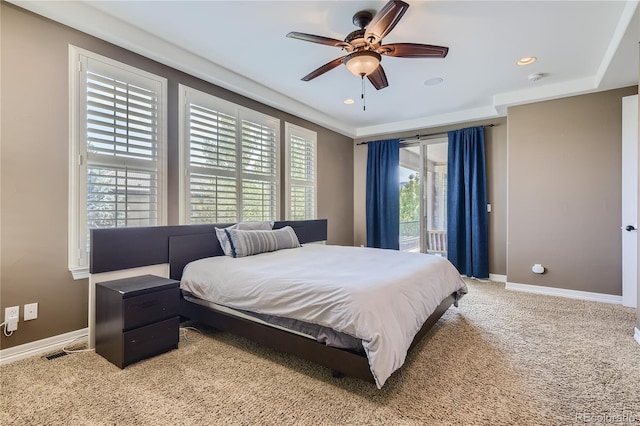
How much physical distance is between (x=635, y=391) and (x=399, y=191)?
4.36 metres

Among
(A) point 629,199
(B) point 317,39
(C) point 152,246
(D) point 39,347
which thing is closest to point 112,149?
(C) point 152,246

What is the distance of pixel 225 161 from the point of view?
12.2ft

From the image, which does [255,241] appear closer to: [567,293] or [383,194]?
[383,194]

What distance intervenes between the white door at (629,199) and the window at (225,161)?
14.2 ft

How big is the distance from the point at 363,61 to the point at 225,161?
2.05 meters

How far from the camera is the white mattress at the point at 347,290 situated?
174cm

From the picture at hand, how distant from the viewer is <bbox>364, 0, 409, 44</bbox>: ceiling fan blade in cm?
193

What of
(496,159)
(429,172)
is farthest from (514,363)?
(429,172)

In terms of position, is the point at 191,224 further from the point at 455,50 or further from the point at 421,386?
the point at 455,50

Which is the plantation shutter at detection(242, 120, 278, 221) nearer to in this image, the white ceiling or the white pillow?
the white pillow

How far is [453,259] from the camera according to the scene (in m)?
5.12

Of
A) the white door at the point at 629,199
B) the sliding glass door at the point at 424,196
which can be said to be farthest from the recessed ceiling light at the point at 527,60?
the sliding glass door at the point at 424,196

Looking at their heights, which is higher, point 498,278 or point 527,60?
point 527,60

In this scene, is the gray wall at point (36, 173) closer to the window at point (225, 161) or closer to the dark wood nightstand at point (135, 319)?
the dark wood nightstand at point (135, 319)
